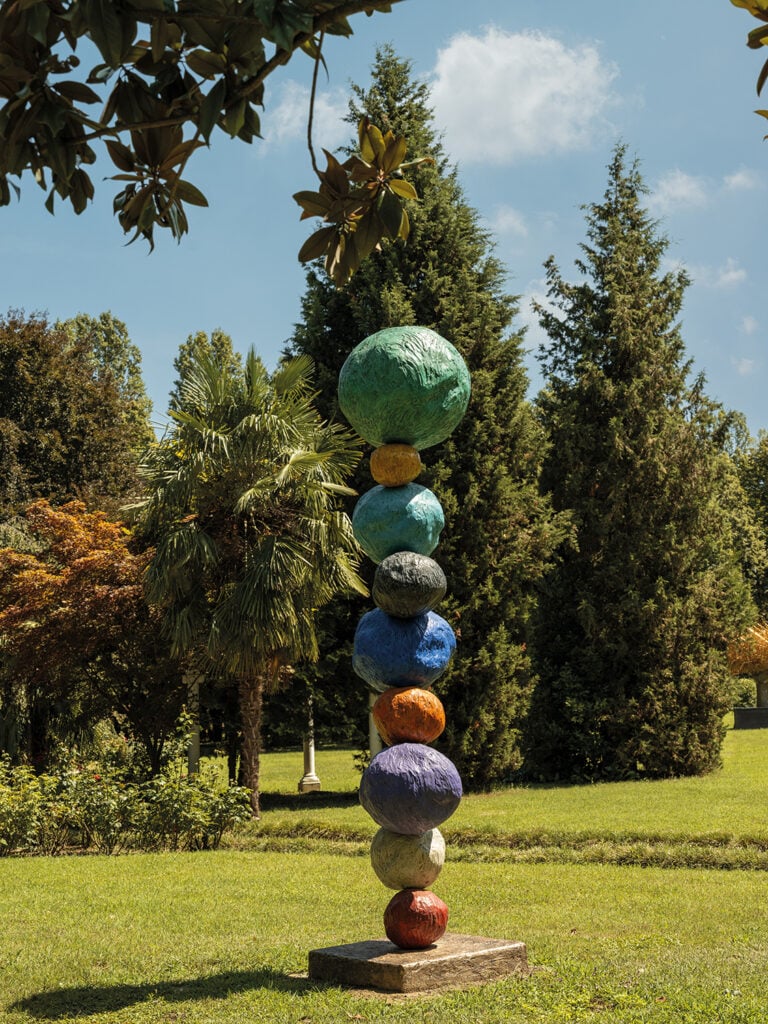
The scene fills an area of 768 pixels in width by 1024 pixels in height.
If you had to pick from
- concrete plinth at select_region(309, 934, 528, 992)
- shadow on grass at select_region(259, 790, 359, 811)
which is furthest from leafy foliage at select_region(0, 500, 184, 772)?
concrete plinth at select_region(309, 934, 528, 992)

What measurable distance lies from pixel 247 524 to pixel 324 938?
887cm

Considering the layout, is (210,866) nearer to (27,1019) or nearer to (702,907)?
(702,907)

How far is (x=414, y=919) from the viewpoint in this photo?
6359mm

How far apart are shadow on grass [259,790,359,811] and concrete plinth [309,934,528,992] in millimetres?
11725

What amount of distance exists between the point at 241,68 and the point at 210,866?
11.1 metres

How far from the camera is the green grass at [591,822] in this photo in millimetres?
12328

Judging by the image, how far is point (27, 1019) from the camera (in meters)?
6.09

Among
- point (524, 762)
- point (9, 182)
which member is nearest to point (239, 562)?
point (524, 762)

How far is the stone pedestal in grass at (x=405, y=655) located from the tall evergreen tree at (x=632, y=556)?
46.9ft

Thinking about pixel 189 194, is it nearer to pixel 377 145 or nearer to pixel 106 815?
pixel 377 145

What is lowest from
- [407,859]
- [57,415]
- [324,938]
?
[324,938]

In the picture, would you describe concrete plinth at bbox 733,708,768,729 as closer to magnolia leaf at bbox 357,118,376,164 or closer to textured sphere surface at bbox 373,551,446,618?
textured sphere surface at bbox 373,551,446,618

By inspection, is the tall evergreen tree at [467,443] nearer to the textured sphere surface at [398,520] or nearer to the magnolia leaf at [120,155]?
the textured sphere surface at [398,520]

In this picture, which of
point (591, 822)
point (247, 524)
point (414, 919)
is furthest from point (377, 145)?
point (247, 524)
